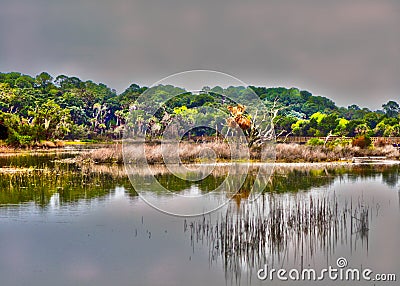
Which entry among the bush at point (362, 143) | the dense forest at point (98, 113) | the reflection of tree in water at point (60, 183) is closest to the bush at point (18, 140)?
the dense forest at point (98, 113)

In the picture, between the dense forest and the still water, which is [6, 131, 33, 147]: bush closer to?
the dense forest

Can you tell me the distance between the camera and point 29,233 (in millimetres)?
9734

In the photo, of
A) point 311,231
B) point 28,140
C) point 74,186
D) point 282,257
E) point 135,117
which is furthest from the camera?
point 135,117

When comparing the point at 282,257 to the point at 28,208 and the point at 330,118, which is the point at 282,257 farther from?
the point at 330,118

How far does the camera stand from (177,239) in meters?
9.55

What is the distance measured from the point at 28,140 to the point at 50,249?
27168 millimetres

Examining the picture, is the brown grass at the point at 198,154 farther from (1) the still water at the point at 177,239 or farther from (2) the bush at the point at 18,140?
(2) the bush at the point at 18,140

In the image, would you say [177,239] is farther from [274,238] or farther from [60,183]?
[60,183]

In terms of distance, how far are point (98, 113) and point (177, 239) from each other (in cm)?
5411

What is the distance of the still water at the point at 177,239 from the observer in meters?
7.80

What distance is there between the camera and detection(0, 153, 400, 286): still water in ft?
25.6

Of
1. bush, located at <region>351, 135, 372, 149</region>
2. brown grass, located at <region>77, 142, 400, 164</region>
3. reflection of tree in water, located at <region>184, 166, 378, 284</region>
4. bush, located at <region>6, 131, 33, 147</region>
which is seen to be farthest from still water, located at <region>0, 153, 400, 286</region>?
bush, located at <region>6, 131, 33, 147</region>

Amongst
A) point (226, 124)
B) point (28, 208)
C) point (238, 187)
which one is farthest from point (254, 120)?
point (28, 208)

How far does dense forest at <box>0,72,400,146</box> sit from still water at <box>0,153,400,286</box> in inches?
775
